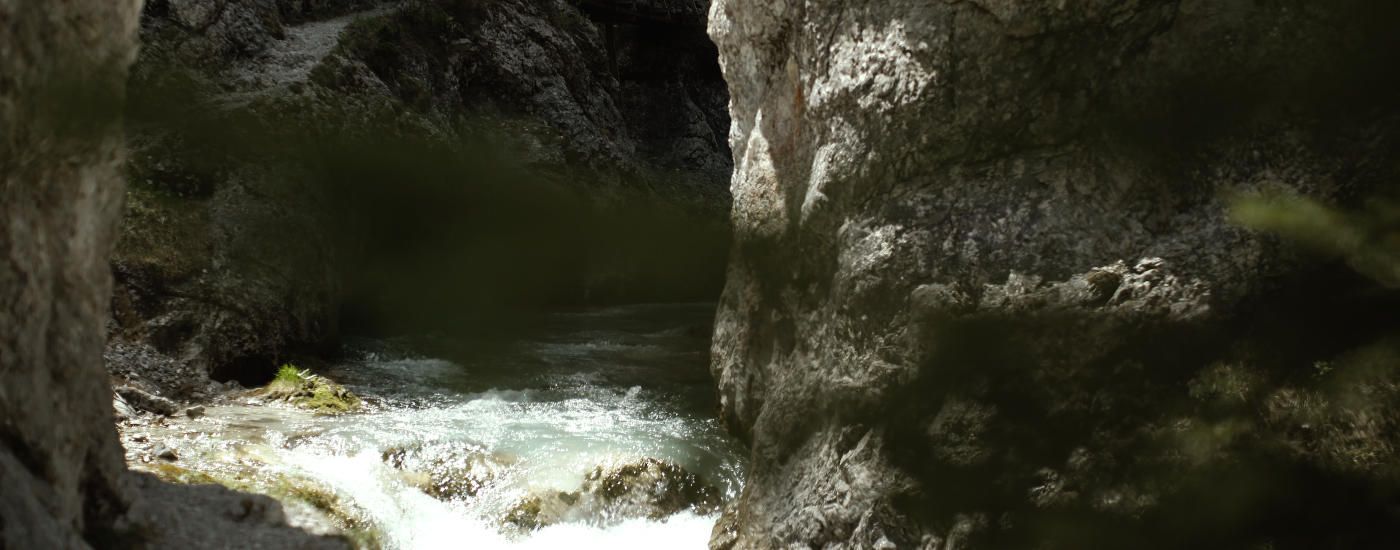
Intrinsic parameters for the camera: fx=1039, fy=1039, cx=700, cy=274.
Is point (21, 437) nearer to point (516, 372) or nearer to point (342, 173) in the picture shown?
point (516, 372)

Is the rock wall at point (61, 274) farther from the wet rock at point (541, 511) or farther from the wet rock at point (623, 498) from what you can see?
the wet rock at point (623, 498)

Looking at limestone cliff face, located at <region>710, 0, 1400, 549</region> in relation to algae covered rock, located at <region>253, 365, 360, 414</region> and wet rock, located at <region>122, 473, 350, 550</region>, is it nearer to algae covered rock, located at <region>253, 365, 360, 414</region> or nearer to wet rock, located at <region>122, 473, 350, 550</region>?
wet rock, located at <region>122, 473, 350, 550</region>

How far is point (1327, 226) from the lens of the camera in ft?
14.2

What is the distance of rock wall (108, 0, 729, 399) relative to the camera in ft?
31.4

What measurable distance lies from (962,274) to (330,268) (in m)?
8.24

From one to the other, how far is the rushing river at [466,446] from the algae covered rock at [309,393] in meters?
0.17

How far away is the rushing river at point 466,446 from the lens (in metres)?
6.45

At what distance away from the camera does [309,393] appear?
8875 millimetres

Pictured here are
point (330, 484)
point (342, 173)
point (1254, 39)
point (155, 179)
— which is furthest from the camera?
point (342, 173)

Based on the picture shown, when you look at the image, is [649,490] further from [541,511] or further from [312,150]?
[312,150]

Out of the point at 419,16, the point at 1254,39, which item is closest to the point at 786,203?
the point at 1254,39

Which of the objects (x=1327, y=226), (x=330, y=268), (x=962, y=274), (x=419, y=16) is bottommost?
(x=330, y=268)

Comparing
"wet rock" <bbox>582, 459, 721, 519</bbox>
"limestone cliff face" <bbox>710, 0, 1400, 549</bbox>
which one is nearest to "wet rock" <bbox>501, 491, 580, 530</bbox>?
"wet rock" <bbox>582, 459, 721, 519</bbox>

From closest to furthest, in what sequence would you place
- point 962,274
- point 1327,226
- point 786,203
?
point 1327,226 < point 962,274 < point 786,203
